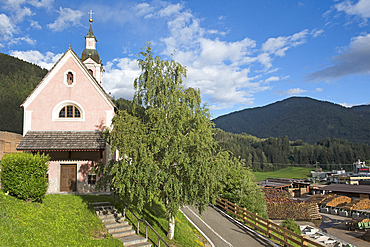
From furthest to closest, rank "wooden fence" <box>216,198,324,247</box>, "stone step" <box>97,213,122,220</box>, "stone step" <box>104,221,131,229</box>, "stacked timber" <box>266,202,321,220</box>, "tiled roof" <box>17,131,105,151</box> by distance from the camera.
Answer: "stacked timber" <box>266,202,321,220</box> < "tiled roof" <box>17,131,105,151</box> < "wooden fence" <box>216,198,324,247</box> < "stone step" <box>97,213,122,220</box> < "stone step" <box>104,221,131,229</box>

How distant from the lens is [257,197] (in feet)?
78.2

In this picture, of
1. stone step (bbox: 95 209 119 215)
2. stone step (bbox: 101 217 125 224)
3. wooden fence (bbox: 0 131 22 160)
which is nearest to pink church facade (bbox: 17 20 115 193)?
wooden fence (bbox: 0 131 22 160)

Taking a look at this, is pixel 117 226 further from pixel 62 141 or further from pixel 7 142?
pixel 7 142

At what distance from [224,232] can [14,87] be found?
10573 centimetres

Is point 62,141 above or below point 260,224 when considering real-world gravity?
above

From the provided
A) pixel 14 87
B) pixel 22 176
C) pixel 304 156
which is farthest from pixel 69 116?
pixel 304 156

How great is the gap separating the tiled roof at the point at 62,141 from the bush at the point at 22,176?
425 centimetres

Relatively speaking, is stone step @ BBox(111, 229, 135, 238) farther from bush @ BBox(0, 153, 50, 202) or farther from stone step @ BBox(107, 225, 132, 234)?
bush @ BBox(0, 153, 50, 202)

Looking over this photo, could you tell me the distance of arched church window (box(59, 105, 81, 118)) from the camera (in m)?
19.7

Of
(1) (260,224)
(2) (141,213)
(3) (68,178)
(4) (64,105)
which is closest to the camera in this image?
(2) (141,213)

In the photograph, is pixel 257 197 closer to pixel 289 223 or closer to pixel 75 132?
pixel 289 223

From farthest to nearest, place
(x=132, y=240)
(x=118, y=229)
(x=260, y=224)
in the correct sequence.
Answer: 1. (x=260, y=224)
2. (x=118, y=229)
3. (x=132, y=240)

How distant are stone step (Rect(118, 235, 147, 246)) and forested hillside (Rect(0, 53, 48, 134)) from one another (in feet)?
221

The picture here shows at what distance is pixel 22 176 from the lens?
517 inches
